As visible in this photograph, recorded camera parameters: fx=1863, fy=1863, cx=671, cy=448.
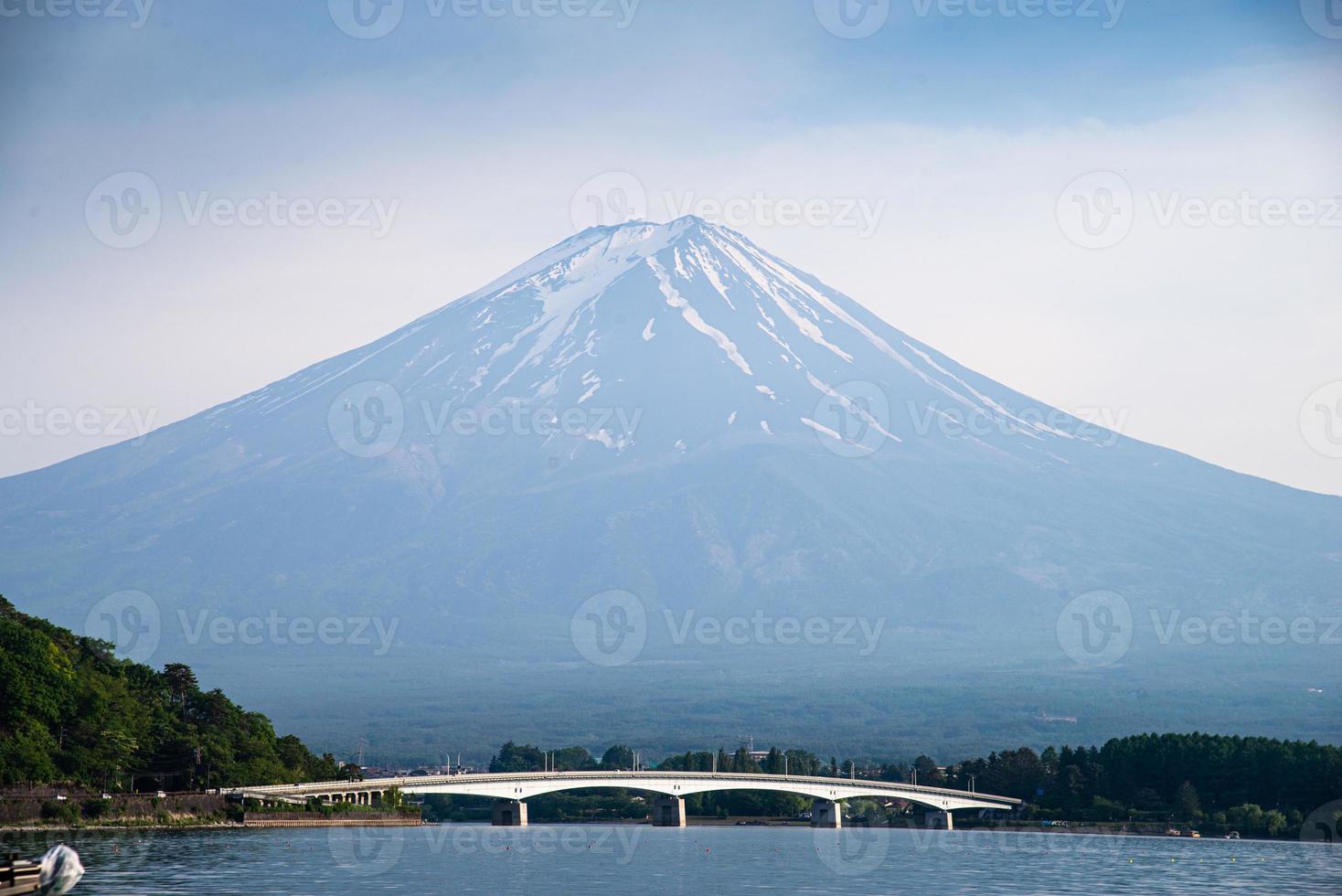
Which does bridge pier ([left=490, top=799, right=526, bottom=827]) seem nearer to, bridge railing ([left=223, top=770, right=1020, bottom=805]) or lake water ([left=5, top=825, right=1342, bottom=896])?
bridge railing ([left=223, top=770, right=1020, bottom=805])

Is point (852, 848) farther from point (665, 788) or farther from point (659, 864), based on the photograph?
point (665, 788)

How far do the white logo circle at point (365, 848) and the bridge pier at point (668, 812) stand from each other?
3825 centimetres

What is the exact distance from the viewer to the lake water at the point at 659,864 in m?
75.3

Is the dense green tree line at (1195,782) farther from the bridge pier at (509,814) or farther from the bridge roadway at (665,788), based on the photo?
the bridge pier at (509,814)

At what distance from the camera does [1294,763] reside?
141750mm

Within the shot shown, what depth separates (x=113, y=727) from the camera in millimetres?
107500

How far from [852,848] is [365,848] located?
33731 millimetres

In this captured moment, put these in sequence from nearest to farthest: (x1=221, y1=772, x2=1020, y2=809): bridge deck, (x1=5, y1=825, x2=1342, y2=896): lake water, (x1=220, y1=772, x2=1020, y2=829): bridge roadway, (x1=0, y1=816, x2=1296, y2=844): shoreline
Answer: (x1=5, y1=825, x2=1342, y2=896): lake water
(x1=0, y1=816, x2=1296, y2=844): shoreline
(x1=220, y1=772, x2=1020, y2=829): bridge roadway
(x1=221, y1=772, x2=1020, y2=809): bridge deck

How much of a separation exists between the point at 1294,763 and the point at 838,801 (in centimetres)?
4204

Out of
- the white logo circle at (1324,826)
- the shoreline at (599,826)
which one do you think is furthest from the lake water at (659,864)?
the white logo circle at (1324,826)

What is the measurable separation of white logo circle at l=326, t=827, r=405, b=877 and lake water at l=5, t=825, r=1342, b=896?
0.67 ft

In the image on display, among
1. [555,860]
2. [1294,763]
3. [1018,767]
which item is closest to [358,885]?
[555,860]

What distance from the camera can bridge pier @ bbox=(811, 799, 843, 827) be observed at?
538 feet

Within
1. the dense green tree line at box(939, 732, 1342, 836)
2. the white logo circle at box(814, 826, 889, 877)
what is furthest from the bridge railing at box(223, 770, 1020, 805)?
the dense green tree line at box(939, 732, 1342, 836)
